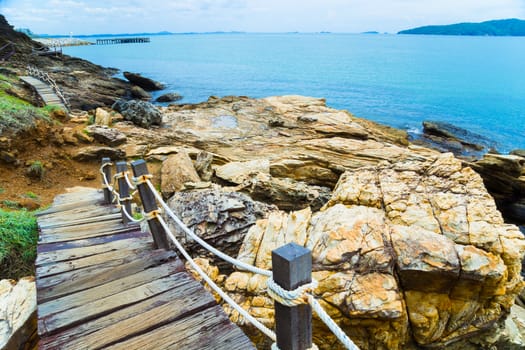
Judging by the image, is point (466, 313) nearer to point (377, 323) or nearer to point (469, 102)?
point (377, 323)

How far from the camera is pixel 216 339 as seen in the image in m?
2.91

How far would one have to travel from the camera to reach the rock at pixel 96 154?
13.7 metres

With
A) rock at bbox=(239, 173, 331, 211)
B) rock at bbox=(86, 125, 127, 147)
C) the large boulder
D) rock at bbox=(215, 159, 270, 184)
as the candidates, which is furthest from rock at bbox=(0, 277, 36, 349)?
rock at bbox=(86, 125, 127, 147)

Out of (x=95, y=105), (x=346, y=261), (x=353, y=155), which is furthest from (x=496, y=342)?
(x=95, y=105)

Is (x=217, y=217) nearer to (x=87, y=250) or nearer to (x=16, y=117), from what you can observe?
(x=87, y=250)

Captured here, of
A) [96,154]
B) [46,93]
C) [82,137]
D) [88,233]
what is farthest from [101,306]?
[46,93]

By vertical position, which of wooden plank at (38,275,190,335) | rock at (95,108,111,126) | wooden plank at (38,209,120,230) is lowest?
rock at (95,108,111,126)

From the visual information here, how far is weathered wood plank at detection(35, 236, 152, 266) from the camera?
4.45 meters

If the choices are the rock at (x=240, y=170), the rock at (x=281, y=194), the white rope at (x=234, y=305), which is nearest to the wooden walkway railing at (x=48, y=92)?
the rock at (x=240, y=170)

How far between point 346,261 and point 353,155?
37.3 ft

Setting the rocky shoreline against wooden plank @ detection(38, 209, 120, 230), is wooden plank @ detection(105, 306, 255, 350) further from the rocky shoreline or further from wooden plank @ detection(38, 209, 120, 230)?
wooden plank @ detection(38, 209, 120, 230)

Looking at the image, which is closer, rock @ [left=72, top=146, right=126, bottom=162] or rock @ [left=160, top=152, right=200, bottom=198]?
rock @ [left=160, top=152, right=200, bottom=198]

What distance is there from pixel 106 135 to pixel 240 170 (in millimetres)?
6795

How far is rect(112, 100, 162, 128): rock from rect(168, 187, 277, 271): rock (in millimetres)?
11729
